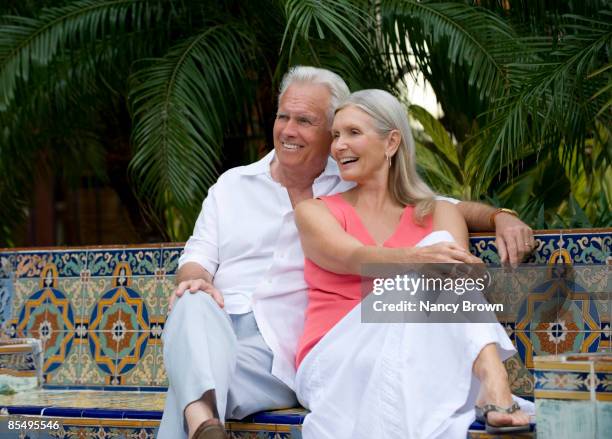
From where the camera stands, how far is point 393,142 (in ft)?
14.3

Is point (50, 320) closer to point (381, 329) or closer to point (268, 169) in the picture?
point (268, 169)

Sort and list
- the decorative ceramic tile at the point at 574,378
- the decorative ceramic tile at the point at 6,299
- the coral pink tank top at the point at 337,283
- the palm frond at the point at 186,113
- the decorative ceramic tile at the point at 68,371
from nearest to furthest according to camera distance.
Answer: the decorative ceramic tile at the point at 574,378
the coral pink tank top at the point at 337,283
the decorative ceramic tile at the point at 68,371
the decorative ceramic tile at the point at 6,299
the palm frond at the point at 186,113

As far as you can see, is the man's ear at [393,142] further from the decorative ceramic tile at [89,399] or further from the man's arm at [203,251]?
the decorative ceramic tile at [89,399]

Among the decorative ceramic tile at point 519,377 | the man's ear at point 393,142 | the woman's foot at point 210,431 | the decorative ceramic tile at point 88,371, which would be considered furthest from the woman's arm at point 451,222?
the decorative ceramic tile at point 88,371

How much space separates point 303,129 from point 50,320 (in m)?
1.68

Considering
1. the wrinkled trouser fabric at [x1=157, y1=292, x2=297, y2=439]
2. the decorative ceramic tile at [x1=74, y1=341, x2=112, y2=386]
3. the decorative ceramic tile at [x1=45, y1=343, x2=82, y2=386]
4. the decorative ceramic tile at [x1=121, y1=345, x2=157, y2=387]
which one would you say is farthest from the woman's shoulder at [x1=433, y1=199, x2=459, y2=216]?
the decorative ceramic tile at [x1=45, y1=343, x2=82, y2=386]

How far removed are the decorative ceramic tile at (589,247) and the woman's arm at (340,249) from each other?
485 mm

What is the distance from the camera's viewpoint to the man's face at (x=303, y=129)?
14.8 ft

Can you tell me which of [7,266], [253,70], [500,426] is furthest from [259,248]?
[253,70]

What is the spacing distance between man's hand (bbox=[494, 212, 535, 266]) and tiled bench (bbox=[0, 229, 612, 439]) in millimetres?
90

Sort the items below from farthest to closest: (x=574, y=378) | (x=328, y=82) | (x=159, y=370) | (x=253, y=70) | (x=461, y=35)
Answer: (x=253, y=70) → (x=461, y=35) → (x=159, y=370) → (x=328, y=82) → (x=574, y=378)

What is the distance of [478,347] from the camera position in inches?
143

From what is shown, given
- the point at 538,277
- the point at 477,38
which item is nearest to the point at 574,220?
the point at 538,277

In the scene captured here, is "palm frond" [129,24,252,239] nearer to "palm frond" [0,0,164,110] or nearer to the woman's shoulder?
"palm frond" [0,0,164,110]
